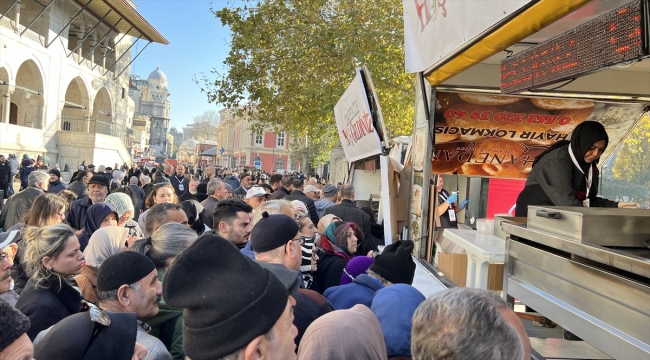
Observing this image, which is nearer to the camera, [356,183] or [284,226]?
[284,226]

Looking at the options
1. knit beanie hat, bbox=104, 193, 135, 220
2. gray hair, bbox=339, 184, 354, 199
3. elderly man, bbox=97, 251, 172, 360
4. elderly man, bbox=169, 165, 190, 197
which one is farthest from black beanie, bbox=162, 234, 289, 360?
elderly man, bbox=169, 165, 190, 197

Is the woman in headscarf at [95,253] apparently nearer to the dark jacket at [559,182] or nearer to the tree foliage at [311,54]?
the dark jacket at [559,182]

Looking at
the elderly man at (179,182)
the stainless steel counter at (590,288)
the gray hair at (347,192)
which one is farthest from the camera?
the elderly man at (179,182)

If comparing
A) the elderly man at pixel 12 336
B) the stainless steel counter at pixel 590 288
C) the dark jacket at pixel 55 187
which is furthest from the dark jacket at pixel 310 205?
the elderly man at pixel 12 336

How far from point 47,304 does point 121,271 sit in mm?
539

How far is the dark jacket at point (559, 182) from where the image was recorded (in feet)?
13.8

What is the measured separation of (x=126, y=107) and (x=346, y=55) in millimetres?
41382

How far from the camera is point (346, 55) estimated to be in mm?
12695

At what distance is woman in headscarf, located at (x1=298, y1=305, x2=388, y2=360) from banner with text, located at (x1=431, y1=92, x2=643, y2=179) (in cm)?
633

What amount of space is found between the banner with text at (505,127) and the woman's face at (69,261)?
6.08m

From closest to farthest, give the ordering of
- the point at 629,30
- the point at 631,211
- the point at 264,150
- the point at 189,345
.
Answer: the point at 189,345 < the point at 629,30 < the point at 631,211 < the point at 264,150

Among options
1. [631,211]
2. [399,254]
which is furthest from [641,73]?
[399,254]

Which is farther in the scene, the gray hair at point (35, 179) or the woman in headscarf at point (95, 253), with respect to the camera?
the gray hair at point (35, 179)

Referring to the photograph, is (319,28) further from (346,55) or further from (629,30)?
(629,30)
